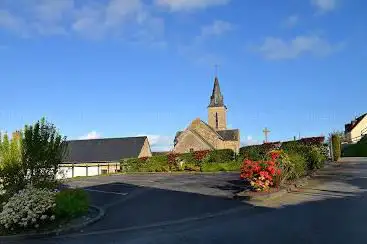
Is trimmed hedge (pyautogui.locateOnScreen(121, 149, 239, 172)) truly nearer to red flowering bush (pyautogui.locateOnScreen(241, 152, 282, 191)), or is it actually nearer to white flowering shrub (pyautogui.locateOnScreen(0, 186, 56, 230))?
red flowering bush (pyautogui.locateOnScreen(241, 152, 282, 191))

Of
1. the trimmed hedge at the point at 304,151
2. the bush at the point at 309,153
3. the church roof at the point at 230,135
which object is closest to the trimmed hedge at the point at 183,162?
the trimmed hedge at the point at 304,151

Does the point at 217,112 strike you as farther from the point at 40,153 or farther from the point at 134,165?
the point at 40,153

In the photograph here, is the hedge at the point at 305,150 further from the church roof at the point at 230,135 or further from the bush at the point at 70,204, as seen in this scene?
the church roof at the point at 230,135

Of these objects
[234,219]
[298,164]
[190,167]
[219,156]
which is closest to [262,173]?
[298,164]

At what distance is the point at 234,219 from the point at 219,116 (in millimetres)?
84206

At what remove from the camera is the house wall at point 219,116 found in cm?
9392

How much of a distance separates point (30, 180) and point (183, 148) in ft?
185

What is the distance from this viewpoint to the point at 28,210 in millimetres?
11531

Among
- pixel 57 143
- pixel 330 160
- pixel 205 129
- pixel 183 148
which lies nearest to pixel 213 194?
pixel 57 143

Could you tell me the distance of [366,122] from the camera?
75.4 metres

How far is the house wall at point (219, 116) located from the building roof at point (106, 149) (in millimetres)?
28900

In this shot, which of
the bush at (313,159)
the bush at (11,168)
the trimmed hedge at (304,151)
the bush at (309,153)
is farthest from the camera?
the bush at (313,159)

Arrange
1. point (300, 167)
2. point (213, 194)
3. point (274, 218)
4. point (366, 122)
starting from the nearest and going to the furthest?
point (274, 218) < point (213, 194) < point (300, 167) < point (366, 122)

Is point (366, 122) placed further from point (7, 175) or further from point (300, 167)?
point (7, 175)
